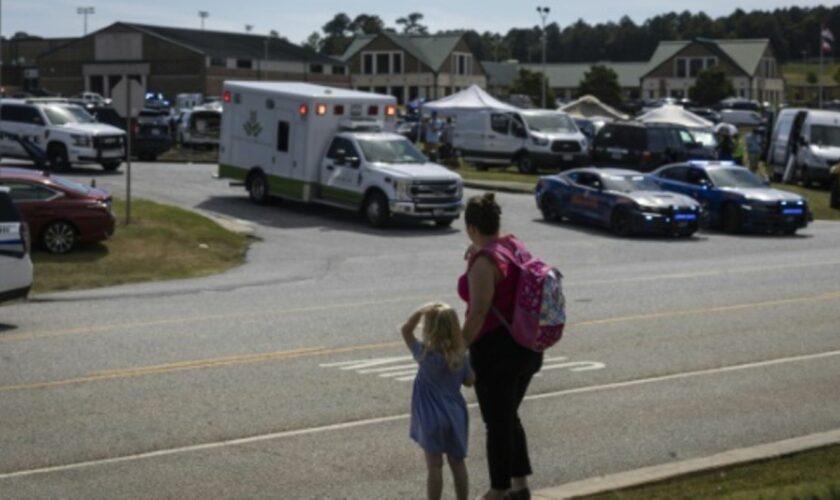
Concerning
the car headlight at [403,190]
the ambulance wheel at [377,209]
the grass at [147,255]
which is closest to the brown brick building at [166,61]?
the ambulance wheel at [377,209]

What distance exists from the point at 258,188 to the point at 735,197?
1162 cm

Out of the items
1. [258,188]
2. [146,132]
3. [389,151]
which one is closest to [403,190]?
[389,151]

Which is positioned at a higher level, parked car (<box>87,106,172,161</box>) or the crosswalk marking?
parked car (<box>87,106,172,161</box>)

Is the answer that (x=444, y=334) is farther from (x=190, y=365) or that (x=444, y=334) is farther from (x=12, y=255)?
(x=12, y=255)

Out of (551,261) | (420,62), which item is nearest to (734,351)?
(551,261)

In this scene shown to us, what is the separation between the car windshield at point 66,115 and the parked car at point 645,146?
15.7 metres

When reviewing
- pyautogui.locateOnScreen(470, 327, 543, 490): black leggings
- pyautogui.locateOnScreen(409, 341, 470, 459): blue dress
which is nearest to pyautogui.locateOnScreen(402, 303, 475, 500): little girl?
pyautogui.locateOnScreen(409, 341, 470, 459): blue dress

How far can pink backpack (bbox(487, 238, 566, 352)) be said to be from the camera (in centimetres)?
833

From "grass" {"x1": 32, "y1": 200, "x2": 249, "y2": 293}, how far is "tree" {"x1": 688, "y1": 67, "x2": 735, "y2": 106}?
286 feet

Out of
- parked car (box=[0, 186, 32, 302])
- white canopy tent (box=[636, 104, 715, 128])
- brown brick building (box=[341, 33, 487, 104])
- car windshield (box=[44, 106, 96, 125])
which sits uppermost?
brown brick building (box=[341, 33, 487, 104])

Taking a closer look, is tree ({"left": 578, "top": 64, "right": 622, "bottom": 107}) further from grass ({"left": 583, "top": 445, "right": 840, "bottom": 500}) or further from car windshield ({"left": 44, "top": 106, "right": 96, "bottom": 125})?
grass ({"left": 583, "top": 445, "right": 840, "bottom": 500})

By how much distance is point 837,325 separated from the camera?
18.0 m

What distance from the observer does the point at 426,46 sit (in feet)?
412

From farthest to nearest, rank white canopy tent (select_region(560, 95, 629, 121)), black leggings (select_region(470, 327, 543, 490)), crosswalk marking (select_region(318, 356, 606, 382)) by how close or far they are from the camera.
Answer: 1. white canopy tent (select_region(560, 95, 629, 121))
2. crosswalk marking (select_region(318, 356, 606, 382))
3. black leggings (select_region(470, 327, 543, 490))
